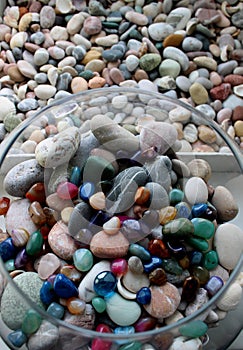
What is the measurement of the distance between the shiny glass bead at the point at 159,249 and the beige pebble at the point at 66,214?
0.27ft

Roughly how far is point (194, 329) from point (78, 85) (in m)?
0.43

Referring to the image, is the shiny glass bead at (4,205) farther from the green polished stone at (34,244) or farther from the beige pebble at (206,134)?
the beige pebble at (206,134)

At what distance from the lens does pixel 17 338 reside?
1.76 feet

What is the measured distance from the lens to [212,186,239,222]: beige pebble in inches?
23.9

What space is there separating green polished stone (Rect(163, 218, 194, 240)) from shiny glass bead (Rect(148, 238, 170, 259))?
1 centimetres

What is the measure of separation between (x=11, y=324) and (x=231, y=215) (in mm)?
235

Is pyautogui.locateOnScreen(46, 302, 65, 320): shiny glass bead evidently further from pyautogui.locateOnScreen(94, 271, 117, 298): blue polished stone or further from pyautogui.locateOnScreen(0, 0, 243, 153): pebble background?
pyautogui.locateOnScreen(0, 0, 243, 153): pebble background

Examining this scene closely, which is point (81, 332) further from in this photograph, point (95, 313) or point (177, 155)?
point (177, 155)

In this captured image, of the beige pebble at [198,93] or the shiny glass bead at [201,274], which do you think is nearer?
the shiny glass bead at [201,274]

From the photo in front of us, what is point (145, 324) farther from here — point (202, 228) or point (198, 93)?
point (198, 93)

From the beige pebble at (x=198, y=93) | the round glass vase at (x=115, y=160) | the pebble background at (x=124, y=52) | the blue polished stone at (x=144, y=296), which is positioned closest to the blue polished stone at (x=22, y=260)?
the round glass vase at (x=115, y=160)

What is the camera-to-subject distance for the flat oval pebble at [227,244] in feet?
1.88

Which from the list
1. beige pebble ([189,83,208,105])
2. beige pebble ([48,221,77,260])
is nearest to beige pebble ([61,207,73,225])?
beige pebble ([48,221,77,260])

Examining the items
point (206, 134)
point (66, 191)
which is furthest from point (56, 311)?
point (206, 134)
